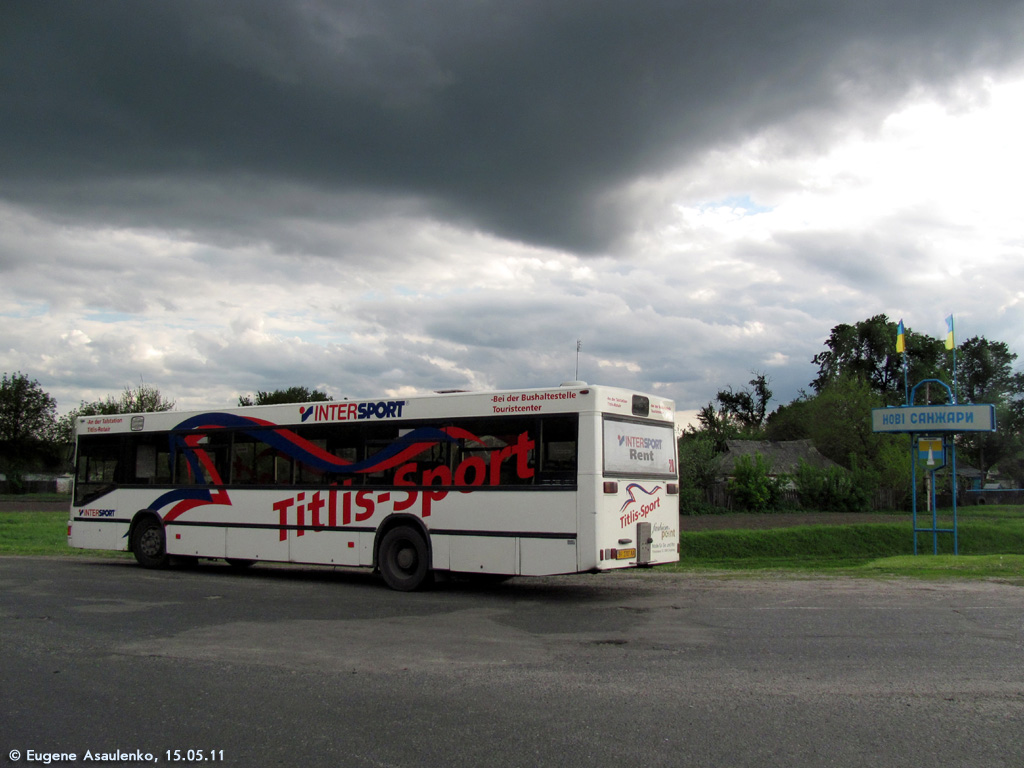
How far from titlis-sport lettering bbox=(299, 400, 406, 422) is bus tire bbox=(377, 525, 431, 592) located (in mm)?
1821

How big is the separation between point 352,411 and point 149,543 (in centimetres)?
568

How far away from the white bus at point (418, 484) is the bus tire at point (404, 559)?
21 millimetres

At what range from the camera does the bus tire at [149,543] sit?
641 inches

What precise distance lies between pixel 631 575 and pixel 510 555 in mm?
4373

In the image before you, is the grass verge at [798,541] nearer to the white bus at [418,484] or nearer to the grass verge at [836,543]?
the grass verge at [836,543]

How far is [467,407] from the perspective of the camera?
41.4 ft

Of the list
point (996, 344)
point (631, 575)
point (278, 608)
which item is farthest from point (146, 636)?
point (996, 344)

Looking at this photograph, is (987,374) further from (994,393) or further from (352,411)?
(352,411)

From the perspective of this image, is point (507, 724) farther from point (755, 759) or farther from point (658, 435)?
point (658, 435)

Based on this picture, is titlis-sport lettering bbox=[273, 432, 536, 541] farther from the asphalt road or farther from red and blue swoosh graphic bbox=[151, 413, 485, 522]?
the asphalt road

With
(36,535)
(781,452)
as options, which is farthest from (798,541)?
(781,452)

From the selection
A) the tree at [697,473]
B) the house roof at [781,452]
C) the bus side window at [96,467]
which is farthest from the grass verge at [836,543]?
the house roof at [781,452]

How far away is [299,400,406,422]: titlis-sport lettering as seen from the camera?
44.2 feet

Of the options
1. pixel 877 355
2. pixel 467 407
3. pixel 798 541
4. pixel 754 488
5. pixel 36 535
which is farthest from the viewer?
pixel 877 355
